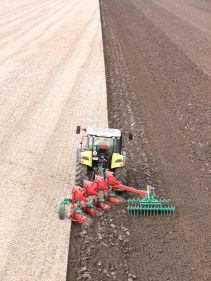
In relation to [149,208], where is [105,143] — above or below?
above

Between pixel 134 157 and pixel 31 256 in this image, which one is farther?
pixel 134 157

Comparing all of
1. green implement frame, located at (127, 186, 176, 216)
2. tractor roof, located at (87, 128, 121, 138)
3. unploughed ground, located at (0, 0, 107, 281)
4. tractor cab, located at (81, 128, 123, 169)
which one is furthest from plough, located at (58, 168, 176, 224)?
tractor roof, located at (87, 128, 121, 138)

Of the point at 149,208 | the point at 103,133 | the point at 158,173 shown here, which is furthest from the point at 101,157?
the point at 158,173

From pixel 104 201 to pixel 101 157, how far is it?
4.29 feet

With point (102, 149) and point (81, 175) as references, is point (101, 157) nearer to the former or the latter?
point (102, 149)

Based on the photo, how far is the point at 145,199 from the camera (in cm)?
1295

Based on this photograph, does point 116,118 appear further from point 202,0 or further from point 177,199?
point 202,0

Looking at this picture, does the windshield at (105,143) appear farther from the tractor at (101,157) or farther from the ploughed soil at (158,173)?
the ploughed soil at (158,173)

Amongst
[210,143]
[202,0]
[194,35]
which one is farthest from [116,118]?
[202,0]

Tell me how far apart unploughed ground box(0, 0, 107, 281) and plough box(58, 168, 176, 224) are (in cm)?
59

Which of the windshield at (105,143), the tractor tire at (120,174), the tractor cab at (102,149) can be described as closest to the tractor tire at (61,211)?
the tractor cab at (102,149)

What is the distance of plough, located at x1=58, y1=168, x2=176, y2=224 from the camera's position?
1247cm

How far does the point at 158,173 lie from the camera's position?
15586 mm

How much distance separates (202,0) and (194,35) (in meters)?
28.8
